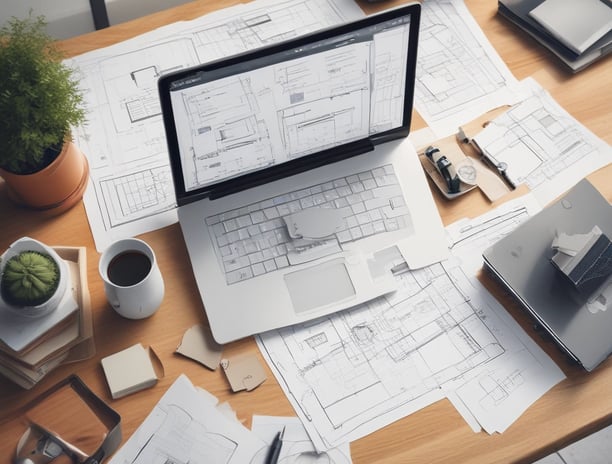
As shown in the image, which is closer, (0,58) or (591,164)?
(0,58)

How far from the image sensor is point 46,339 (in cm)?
99

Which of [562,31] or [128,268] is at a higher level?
[562,31]

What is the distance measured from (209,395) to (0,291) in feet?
1.07

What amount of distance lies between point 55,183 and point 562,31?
96 centimetres

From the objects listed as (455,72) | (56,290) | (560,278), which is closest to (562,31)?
(455,72)

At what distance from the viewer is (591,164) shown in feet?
4.00

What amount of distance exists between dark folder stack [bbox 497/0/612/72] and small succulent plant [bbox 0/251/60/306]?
100 cm

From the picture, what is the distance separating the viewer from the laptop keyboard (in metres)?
1.08

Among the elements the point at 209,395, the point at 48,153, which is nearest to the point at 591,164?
the point at 209,395

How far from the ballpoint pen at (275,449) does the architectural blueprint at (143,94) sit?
396 millimetres

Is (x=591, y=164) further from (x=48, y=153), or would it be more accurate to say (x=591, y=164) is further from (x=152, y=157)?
(x=48, y=153)

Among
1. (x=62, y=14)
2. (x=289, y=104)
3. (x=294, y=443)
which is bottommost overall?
(x=294, y=443)

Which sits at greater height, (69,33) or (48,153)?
(48,153)

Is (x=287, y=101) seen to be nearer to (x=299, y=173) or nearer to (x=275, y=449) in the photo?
(x=299, y=173)
